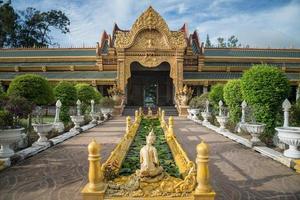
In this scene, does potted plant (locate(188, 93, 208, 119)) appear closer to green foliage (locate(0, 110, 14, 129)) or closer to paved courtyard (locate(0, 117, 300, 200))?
paved courtyard (locate(0, 117, 300, 200))

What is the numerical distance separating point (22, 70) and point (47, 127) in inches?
840

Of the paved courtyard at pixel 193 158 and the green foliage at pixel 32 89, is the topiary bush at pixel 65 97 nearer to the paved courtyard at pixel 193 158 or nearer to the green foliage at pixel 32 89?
the green foliage at pixel 32 89

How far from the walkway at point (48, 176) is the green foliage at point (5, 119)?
0.95 m

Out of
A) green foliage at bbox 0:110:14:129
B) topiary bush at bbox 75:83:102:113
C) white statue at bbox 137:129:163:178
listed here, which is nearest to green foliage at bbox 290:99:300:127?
white statue at bbox 137:129:163:178

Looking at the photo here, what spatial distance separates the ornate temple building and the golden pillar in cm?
2229

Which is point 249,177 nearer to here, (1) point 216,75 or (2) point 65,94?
(2) point 65,94

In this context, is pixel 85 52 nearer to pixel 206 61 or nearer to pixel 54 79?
pixel 54 79

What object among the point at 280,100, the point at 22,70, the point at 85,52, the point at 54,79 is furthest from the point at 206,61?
the point at 280,100

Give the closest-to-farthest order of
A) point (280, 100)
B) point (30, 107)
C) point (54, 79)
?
point (30, 107)
point (280, 100)
point (54, 79)

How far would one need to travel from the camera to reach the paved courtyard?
4.86 m

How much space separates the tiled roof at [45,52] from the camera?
29734 millimetres

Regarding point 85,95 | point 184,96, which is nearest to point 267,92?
point 85,95

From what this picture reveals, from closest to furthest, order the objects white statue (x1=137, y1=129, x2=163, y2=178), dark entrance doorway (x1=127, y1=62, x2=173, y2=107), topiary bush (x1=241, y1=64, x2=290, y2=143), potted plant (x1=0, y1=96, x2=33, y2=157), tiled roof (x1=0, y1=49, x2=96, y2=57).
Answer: white statue (x1=137, y1=129, x2=163, y2=178) → potted plant (x1=0, y1=96, x2=33, y2=157) → topiary bush (x1=241, y1=64, x2=290, y2=143) → tiled roof (x1=0, y1=49, x2=96, y2=57) → dark entrance doorway (x1=127, y1=62, x2=173, y2=107)

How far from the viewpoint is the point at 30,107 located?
335 inches
